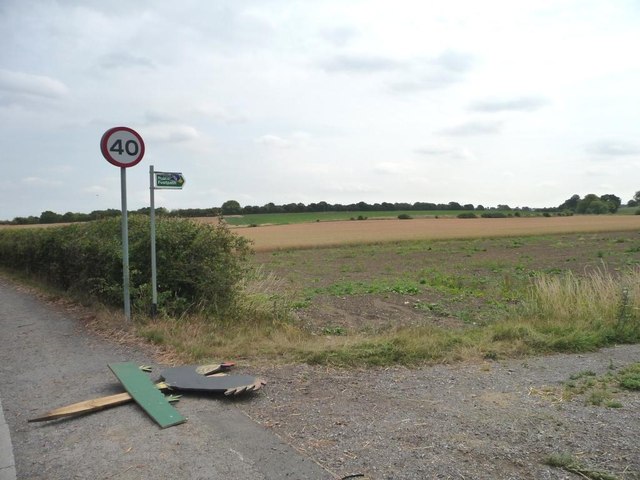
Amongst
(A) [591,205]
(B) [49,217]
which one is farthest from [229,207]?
(A) [591,205]

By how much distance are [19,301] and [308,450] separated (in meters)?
10.5

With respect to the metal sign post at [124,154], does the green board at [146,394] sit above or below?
below

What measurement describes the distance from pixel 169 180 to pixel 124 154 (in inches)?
30.6

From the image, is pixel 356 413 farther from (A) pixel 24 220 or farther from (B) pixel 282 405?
(A) pixel 24 220

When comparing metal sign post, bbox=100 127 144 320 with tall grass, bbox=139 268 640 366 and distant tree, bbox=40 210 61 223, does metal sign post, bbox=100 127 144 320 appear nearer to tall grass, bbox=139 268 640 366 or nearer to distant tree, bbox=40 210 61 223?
tall grass, bbox=139 268 640 366

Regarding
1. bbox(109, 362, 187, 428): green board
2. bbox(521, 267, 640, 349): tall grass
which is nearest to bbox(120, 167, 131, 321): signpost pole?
bbox(109, 362, 187, 428): green board

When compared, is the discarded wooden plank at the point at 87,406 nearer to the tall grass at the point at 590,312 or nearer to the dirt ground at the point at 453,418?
the dirt ground at the point at 453,418

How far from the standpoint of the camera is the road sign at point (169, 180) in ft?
26.0

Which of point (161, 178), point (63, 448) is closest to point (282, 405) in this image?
point (63, 448)

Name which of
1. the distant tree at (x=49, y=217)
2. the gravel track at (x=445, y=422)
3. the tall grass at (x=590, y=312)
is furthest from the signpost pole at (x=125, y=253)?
the distant tree at (x=49, y=217)

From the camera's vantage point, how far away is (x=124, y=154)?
7867 millimetres

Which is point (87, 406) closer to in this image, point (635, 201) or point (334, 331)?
point (334, 331)

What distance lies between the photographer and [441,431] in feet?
13.4

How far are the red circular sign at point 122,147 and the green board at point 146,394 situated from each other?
135 inches
